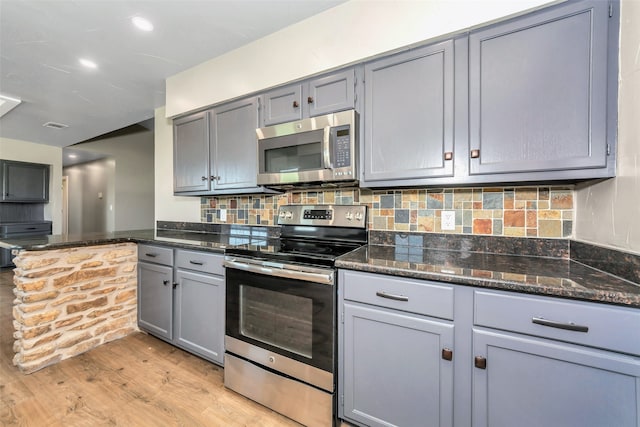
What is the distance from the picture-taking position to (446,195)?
5.65 feet

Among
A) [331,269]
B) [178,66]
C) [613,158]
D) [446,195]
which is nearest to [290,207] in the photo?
[331,269]

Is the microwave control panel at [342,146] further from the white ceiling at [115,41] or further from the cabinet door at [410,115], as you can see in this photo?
the white ceiling at [115,41]

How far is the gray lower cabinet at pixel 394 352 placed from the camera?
1.16 metres

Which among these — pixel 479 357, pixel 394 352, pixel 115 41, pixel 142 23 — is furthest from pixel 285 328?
→ pixel 115 41

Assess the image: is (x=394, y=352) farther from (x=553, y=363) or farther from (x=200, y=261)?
(x=200, y=261)

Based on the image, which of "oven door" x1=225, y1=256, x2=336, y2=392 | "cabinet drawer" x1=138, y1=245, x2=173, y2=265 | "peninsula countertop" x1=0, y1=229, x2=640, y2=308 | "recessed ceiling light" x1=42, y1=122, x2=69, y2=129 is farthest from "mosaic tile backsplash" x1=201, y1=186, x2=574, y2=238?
"recessed ceiling light" x1=42, y1=122, x2=69, y2=129

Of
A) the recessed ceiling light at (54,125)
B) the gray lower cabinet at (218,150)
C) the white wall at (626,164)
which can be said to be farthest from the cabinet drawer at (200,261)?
the recessed ceiling light at (54,125)

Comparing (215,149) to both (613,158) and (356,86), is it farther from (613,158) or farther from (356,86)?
(613,158)

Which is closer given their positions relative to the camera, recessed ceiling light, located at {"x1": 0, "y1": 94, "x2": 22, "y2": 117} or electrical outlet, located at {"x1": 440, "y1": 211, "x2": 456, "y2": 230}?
electrical outlet, located at {"x1": 440, "y1": 211, "x2": 456, "y2": 230}

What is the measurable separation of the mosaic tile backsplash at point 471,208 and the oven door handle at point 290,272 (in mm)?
683

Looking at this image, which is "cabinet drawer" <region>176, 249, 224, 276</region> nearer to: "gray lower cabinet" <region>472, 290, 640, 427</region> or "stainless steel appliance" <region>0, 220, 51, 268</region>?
"gray lower cabinet" <region>472, 290, 640, 427</region>

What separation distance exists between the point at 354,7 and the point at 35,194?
6.62m

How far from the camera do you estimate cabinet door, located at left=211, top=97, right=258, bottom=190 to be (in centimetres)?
214

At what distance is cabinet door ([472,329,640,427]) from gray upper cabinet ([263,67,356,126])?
4.79 feet
